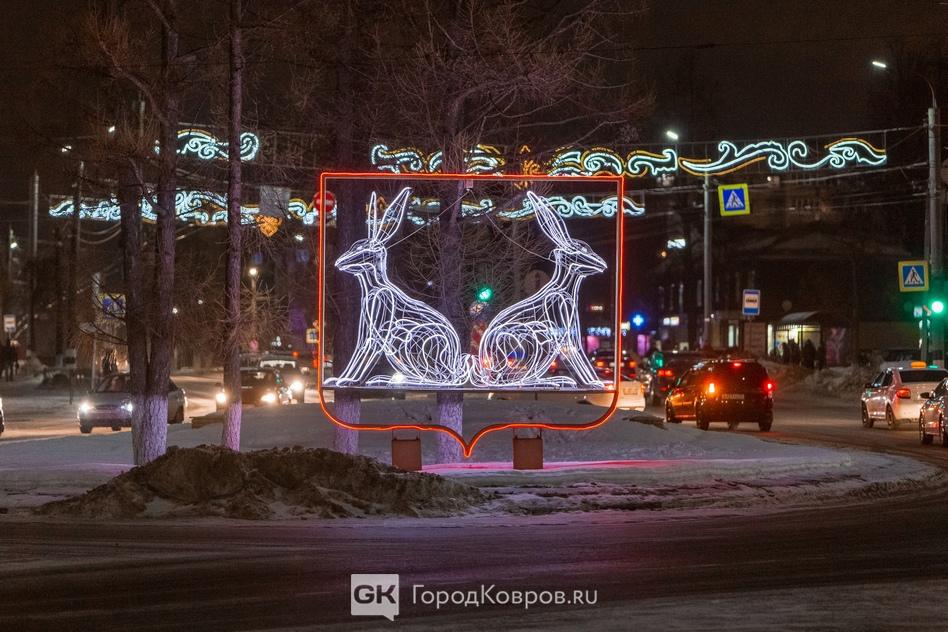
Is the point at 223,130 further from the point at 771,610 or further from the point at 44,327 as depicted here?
the point at 44,327

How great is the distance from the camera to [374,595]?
9.70 metres

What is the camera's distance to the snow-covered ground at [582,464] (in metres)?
17.0

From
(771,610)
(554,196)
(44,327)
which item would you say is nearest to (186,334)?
(554,196)

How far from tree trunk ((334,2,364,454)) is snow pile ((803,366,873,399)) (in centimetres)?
3390

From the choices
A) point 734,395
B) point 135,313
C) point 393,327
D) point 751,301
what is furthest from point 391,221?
point 751,301

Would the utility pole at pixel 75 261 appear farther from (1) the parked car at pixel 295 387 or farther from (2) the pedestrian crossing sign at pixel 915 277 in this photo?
(2) the pedestrian crossing sign at pixel 915 277

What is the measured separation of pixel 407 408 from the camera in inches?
1057

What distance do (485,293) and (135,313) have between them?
5355 millimetres

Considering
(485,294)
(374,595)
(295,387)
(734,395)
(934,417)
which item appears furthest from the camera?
(295,387)

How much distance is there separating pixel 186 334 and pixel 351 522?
21.9 feet

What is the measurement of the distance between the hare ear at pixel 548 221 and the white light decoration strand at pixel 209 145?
A: 185 inches

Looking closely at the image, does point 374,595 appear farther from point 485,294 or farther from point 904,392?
point 904,392

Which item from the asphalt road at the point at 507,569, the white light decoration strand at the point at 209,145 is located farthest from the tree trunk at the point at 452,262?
the asphalt road at the point at 507,569

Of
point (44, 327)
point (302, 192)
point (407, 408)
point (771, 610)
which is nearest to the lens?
point (771, 610)
